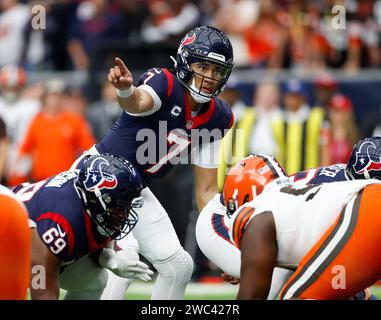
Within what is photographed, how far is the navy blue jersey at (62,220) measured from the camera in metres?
5.85

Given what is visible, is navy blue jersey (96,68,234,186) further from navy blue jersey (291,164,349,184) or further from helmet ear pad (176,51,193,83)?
navy blue jersey (291,164,349,184)

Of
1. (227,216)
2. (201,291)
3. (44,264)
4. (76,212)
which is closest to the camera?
(44,264)

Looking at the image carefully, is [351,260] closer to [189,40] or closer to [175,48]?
[189,40]

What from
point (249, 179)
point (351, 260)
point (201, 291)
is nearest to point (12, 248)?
point (249, 179)

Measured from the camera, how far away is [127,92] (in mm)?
6621

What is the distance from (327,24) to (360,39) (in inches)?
18.2

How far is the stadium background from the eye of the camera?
1256 cm

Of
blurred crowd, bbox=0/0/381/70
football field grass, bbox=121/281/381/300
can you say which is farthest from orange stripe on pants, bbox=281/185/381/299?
blurred crowd, bbox=0/0/381/70

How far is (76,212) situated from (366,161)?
74.3 inches

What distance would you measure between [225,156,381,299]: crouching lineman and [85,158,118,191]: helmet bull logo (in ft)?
2.55

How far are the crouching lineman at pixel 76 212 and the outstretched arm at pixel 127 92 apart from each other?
0.54 meters

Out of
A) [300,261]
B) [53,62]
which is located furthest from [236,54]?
[300,261]

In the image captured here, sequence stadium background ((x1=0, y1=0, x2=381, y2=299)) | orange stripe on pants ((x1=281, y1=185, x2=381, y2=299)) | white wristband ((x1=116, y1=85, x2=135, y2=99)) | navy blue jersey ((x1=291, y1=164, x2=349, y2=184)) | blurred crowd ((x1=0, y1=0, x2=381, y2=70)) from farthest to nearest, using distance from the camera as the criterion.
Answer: blurred crowd ((x1=0, y1=0, x2=381, y2=70)) → stadium background ((x1=0, y1=0, x2=381, y2=299)) → navy blue jersey ((x1=291, y1=164, x2=349, y2=184)) → white wristband ((x1=116, y1=85, x2=135, y2=99)) → orange stripe on pants ((x1=281, y1=185, x2=381, y2=299))
